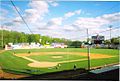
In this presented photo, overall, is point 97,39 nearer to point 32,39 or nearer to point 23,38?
point 32,39

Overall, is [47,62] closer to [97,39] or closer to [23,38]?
[23,38]

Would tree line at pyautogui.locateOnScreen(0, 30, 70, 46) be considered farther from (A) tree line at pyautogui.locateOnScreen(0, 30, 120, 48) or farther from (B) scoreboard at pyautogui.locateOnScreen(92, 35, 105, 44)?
(B) scoreboard at pyautogui.locateOnScreen(92, 35, 105, 44)

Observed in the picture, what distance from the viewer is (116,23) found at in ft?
21.2

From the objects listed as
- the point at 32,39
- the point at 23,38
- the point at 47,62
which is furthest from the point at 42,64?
Result: the point at 23,38

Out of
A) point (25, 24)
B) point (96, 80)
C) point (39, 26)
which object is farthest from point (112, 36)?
point (25, 24)

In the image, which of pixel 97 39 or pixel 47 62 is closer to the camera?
pixel 97 39

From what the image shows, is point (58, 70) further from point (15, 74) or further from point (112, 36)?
point (112, 36)

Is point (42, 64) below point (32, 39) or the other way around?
below

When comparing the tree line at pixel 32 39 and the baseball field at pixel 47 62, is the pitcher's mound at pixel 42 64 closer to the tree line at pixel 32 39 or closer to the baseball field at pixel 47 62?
the baseball field at pixel 47 62

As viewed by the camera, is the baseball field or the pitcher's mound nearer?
the baseball field

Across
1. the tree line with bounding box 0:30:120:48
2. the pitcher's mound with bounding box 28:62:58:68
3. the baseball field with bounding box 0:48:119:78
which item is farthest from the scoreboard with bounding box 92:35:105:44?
the pitcher's mound with bounding box 28:62:58:68

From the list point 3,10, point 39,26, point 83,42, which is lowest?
point 83,42

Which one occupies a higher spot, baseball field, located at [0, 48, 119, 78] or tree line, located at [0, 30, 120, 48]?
tree line, located at [0, 30, 120, 48]

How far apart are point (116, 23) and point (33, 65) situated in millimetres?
3146
